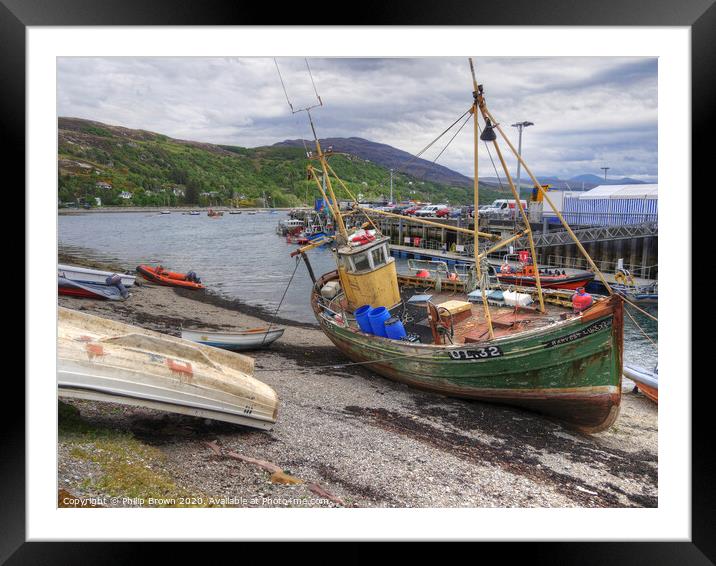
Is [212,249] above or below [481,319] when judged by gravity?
above

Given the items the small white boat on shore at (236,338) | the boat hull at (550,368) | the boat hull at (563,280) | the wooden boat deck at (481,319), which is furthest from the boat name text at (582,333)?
the small white boat on shore at (236,338)

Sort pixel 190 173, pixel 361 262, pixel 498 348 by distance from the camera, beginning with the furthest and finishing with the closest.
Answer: pixel 361 262 → pixel 190 173 → pixel 498 348

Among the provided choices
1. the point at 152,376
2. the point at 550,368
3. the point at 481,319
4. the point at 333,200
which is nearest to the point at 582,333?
the point at 550,368

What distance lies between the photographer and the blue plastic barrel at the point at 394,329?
9609 mm

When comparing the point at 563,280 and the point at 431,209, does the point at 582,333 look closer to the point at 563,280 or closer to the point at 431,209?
the point at 563,280

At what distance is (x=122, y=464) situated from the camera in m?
5.71

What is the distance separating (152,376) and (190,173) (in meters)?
5.02

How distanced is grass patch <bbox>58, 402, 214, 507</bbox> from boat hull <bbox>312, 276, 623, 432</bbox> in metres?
4.80

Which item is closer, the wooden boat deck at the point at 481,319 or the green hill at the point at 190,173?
the green hill at the point at 190,173
